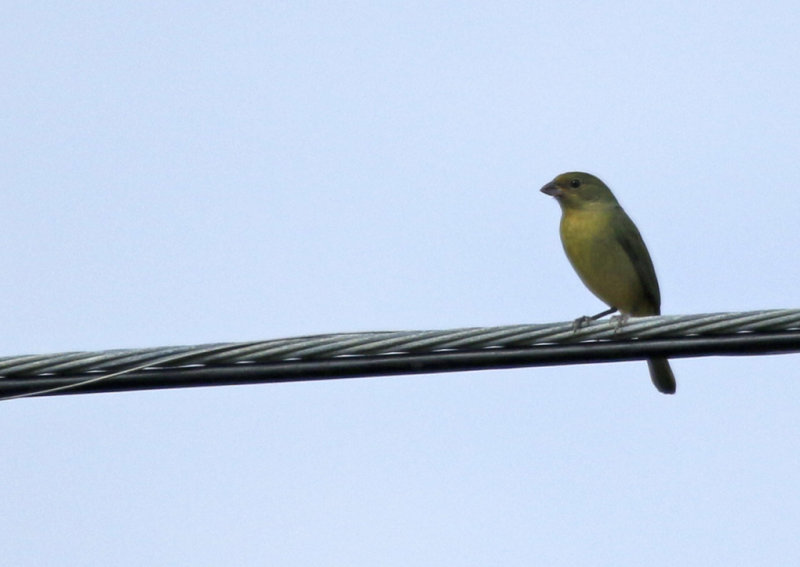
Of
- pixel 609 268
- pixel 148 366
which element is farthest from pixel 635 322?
pixel 609 268

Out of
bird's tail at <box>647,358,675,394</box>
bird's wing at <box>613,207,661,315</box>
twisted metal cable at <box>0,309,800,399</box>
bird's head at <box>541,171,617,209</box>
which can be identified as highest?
bird's head at <box>541,171,617,209</box>

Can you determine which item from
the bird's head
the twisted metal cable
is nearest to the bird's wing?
the bird's head

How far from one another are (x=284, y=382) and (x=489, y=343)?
770 mm

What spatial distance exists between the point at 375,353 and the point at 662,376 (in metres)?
5.06

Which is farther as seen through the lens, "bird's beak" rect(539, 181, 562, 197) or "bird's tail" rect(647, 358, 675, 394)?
"bird's beak" rect(539, 181, 562, 197)

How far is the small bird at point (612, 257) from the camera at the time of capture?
9.26 meters

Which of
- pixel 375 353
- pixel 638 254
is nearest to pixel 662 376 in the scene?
pixel 638 254

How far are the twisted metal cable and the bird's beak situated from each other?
4687 millimetres

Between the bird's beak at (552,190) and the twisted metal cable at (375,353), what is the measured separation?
15.4 feet

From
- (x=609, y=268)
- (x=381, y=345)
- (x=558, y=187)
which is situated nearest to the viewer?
(x=381, y=345)

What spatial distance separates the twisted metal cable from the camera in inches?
199

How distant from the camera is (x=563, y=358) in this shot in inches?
208

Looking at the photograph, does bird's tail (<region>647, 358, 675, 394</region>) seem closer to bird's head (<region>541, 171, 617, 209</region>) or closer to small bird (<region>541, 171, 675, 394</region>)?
small bird (<region>541, 171, 675, 394</region>)

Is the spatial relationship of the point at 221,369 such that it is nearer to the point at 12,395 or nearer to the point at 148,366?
the point at 148,366
